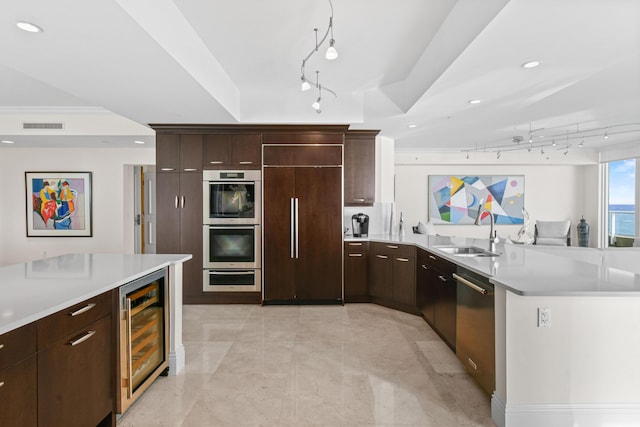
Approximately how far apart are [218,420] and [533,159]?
8.79m

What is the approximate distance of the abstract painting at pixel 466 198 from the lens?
27.9 ft

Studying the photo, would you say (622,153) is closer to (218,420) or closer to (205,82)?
(205,82)

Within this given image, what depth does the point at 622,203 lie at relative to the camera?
312 inches

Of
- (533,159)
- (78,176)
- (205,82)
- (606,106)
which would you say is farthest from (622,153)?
(78,176)

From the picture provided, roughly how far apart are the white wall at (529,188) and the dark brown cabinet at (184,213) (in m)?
5.03

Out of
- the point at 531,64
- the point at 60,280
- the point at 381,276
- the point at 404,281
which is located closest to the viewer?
the point at 60,280

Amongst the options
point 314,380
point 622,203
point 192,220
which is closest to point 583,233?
point 622,203

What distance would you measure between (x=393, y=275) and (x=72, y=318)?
360 centimetres

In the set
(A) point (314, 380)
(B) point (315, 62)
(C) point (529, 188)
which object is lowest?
(A) point (314, 380)

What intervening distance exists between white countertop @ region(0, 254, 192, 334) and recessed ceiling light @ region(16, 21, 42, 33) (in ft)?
4.72

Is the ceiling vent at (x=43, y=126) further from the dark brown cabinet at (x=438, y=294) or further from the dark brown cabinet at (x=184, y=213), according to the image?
the dark brown cabinet at (x=438, y=294)

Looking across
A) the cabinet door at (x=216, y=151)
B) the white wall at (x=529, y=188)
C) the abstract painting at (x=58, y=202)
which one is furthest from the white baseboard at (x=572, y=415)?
the abstract painting at (x=58, y=202)

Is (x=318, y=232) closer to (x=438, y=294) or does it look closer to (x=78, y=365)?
(x=438, y=294)

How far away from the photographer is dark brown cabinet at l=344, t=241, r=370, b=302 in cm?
491
